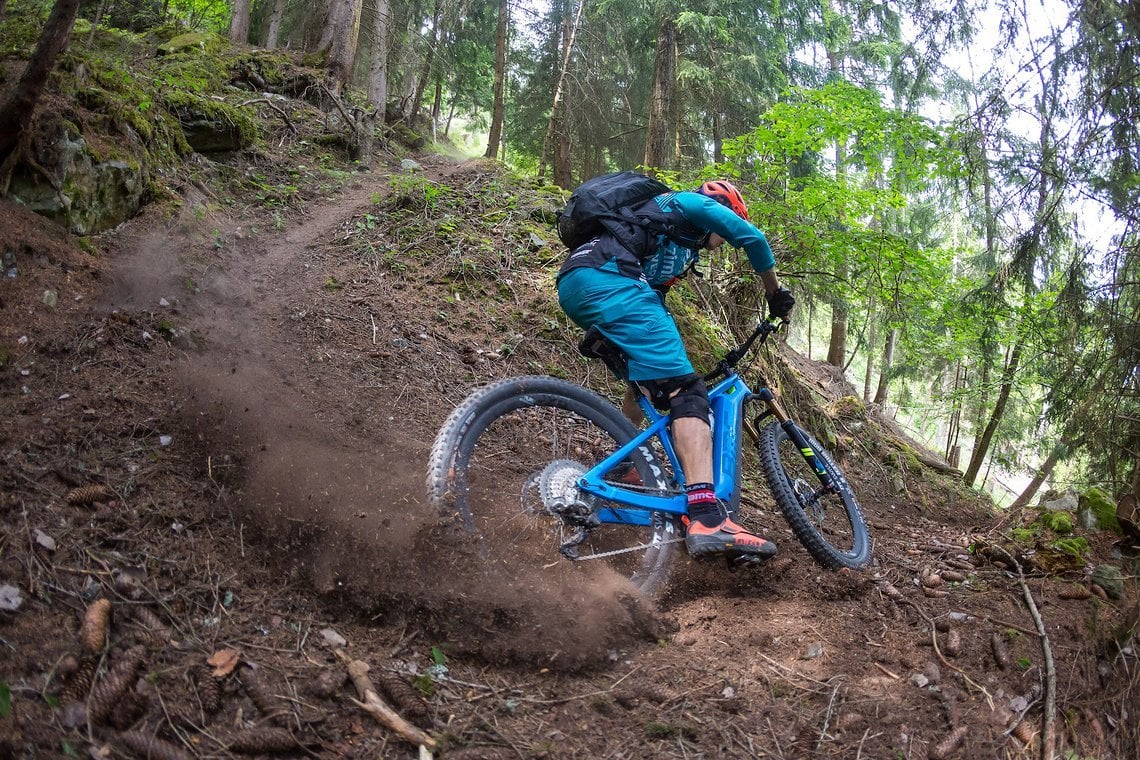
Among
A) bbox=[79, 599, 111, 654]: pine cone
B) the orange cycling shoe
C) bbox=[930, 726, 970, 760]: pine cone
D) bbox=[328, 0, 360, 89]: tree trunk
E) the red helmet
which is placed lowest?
bbox=[79, 599, 111, 654]: pine cone

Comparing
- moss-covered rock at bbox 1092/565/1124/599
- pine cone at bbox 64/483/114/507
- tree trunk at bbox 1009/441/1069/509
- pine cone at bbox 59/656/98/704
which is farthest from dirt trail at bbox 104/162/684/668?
tree trunk at bbox 1009/441/1069/509

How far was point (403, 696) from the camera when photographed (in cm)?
261

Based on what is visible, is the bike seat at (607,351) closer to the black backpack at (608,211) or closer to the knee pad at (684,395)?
the knee pad at (684,395)

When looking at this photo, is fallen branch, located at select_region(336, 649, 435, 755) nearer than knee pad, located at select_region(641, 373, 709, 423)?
Yes

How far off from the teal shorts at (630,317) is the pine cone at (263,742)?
238cm

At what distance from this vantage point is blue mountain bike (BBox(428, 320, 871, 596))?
132 inches

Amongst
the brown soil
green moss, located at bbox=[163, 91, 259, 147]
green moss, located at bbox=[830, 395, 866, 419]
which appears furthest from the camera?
green moss, located at bbox=[830, 395, 866, 419]

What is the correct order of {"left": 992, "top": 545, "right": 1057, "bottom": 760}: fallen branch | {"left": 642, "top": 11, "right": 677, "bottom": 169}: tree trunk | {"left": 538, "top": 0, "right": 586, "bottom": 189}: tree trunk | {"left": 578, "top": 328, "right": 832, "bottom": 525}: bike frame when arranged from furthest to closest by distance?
{"left": 538, "top": 0, "right": 586, "bottom": 189}: tree trunk
{"left": 642, "top": 11, "right": 677, "bottom": 169}: tree trunk
{"left": 578, "top": 328, "right": 832, "bottom": 525}: bike frame
{"left": 992, "top": 545, "right": 1057, "bottom": 760}: fallen branch

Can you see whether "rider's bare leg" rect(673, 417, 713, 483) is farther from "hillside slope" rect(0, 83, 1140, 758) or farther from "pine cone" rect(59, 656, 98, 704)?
"pine cone" rect(59, 656, 98, 704)

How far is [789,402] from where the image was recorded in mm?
7570

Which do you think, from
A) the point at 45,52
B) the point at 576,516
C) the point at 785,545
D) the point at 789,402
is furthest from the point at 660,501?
the point at 45,52

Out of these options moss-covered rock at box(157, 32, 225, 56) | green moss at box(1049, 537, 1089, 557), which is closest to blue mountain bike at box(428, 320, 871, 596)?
green moss at box(1049, 537, 1089, 557)

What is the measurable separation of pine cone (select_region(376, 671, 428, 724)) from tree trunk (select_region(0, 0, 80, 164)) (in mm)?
4785

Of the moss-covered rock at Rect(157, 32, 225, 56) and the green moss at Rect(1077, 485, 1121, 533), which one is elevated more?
the moss-covered rock at Rect(157, 32, 225, 56)
